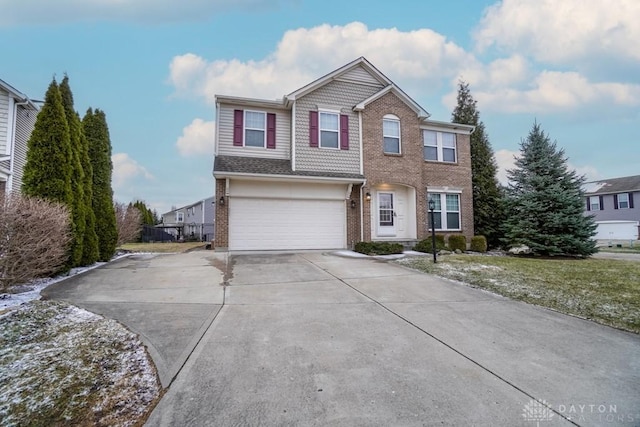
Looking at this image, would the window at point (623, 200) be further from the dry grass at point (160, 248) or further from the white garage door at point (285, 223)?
the dry grass at point (160, 248)

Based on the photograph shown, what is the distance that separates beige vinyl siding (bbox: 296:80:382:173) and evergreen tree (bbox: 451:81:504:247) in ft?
25.2

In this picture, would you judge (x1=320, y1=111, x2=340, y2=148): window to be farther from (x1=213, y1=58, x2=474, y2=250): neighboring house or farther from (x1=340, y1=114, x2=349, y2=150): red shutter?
(x1=340, y1=114, x2=349, y2=150): red shutter

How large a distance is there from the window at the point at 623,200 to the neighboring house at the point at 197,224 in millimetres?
37294

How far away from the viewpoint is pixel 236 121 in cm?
1222

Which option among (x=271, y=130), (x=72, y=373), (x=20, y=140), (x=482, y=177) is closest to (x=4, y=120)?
(x=20, y=140)

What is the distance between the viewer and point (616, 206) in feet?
93.9

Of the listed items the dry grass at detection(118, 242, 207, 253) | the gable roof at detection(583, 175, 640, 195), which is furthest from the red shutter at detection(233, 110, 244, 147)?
the gable roof at detection(583, 175, 640, 195)

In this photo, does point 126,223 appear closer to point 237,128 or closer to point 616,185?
point 237,128

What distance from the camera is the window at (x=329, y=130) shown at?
1270 centimetres

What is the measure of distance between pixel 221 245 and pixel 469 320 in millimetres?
9210

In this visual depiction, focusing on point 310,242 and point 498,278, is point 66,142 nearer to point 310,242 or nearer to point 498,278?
point 310,242

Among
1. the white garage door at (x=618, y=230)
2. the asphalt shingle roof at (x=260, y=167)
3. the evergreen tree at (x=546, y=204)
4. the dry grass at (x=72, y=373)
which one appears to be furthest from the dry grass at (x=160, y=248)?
the white garage door at (x=618, y=230)

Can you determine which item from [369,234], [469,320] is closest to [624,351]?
[469,320]

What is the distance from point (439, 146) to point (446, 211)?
3146 mm
